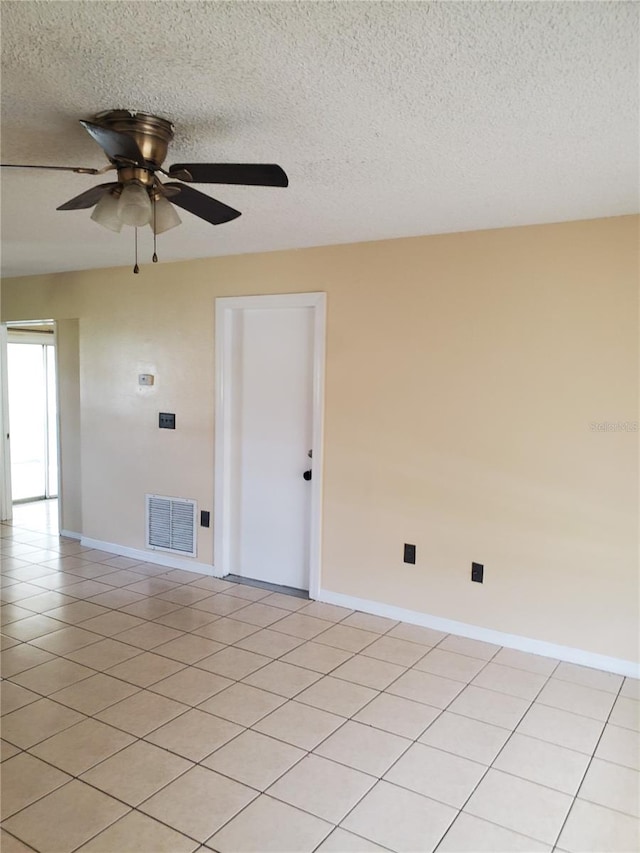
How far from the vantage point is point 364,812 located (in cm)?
224

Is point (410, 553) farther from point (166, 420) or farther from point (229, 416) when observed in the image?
point (166, 420)

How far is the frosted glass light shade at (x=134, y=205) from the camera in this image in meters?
2.05

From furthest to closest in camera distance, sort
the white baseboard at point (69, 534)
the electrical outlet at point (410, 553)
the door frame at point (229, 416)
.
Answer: the white baseboard at point (69, 534), the door frame at point (229, 416), the electrical outlet at point (410, 553)

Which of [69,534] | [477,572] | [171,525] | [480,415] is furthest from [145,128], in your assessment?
[69,534]

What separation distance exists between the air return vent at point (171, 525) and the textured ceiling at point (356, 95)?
258cm

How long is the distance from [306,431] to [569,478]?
1.83 m

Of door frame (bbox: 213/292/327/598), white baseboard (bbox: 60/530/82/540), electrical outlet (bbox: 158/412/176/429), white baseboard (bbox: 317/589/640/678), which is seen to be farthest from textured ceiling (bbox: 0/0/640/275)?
white baseboard (bbox: 60/530/82/540)

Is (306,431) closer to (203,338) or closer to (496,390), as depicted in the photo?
(203,338)

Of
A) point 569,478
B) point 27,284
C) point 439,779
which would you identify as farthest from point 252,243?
point 439,779

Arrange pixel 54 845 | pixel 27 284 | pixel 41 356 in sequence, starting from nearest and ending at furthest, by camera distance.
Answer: pixel 54 845, pixel 27 284, pixel 41 356

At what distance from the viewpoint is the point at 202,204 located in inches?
88.8

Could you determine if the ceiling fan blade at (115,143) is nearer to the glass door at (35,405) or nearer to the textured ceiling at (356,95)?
the textured ceiling at (356,95)

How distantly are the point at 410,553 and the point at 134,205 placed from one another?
106 inches

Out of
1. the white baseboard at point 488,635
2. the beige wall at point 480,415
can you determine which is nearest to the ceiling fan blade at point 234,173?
the beige wall at point 480,415
